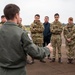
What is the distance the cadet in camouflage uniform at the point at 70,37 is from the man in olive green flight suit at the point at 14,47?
22.7 feet

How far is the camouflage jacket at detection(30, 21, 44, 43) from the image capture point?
9875 mm

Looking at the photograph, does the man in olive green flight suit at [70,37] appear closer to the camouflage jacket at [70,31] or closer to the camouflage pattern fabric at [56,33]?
the camouflage jacket at [70,31]

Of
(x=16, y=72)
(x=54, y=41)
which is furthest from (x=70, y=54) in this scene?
(x=16, y=72)

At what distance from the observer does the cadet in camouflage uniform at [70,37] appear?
391 inches

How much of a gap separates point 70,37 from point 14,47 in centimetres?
713

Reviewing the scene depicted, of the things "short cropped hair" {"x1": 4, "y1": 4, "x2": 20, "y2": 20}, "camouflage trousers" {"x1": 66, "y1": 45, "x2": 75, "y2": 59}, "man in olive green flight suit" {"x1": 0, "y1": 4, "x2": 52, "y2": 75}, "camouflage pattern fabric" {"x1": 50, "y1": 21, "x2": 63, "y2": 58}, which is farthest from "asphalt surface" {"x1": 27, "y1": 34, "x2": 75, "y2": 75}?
"short cropped hair" {"x1": 4, "y1": 4, "x2": 20, "y2": 20}

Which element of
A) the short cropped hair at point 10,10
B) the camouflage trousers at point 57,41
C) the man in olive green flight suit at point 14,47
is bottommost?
the camouflage trousers at point 57,41

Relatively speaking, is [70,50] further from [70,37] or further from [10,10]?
[10,10]

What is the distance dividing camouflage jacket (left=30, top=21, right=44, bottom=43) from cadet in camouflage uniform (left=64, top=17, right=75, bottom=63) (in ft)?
3.20

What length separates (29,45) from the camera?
116 inches

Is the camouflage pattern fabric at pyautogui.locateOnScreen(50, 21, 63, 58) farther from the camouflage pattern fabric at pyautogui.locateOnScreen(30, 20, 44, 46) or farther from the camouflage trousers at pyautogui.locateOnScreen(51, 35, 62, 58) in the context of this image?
the camouflage pattern fabric at pyautogui.locateOnScreen(30, 20, 44, 46)

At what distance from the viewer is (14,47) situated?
3.03 meters

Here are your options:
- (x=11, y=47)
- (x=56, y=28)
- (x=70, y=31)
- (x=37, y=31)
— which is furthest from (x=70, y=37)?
(x=11, y=47)

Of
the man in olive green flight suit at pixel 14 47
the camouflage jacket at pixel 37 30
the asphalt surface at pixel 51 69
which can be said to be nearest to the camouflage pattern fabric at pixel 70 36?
the asphalt surface at pixel 51 69
